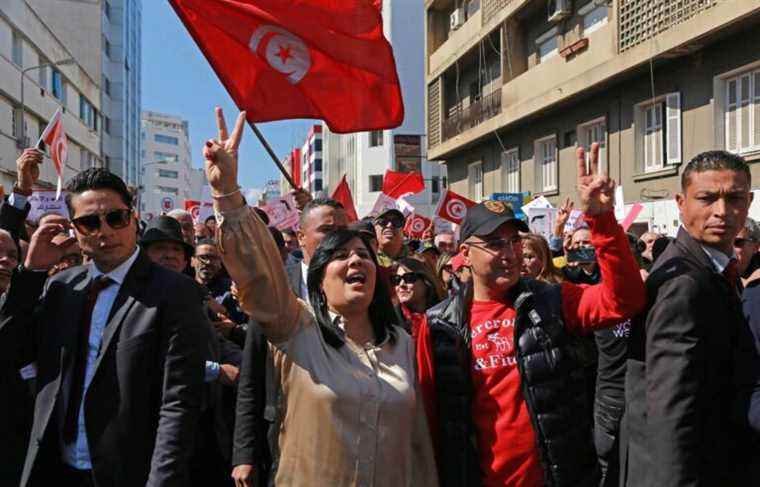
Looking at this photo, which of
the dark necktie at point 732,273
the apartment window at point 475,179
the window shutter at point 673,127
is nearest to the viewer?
the dark necktie at point 732,273

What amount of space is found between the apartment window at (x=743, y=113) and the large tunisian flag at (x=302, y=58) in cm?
910

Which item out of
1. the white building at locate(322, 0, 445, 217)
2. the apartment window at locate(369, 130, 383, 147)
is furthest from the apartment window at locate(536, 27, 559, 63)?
the apartment window at locate(369, 130, 383, 147)

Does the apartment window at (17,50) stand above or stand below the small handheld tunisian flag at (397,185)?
above

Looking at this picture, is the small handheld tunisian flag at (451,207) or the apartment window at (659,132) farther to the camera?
the apartment window at (659,132)

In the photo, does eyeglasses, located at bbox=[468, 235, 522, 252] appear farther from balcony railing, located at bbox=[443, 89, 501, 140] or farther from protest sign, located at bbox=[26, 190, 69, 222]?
balcony railing, located at bbox=[443, 89, 501, 140]

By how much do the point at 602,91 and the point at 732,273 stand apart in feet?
50.8

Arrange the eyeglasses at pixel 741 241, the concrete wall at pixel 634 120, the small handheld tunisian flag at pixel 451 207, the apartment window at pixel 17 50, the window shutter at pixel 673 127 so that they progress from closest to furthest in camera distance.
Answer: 1. the eyeglasses at pixel 741 241
2. the small handheld tunisian flag at pixel 451 207
3. the concrete wall at pixel 634 120
4. the window shutter at pixel 673 127
5. the apartment window at pixel 17 50

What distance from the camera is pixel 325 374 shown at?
9.49 feet

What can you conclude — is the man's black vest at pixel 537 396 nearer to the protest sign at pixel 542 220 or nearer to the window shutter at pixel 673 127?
the protest sign at pixel 542 220

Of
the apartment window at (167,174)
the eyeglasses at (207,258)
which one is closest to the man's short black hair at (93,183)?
the eyeglasses at (207,258)

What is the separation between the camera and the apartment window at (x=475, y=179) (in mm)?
26375

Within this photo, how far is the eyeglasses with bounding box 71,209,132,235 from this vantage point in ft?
10.2

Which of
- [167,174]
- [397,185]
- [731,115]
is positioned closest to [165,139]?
[167,174]

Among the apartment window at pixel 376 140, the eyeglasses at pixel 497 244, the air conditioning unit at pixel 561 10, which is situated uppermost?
the apartment window at pixel 376 140
